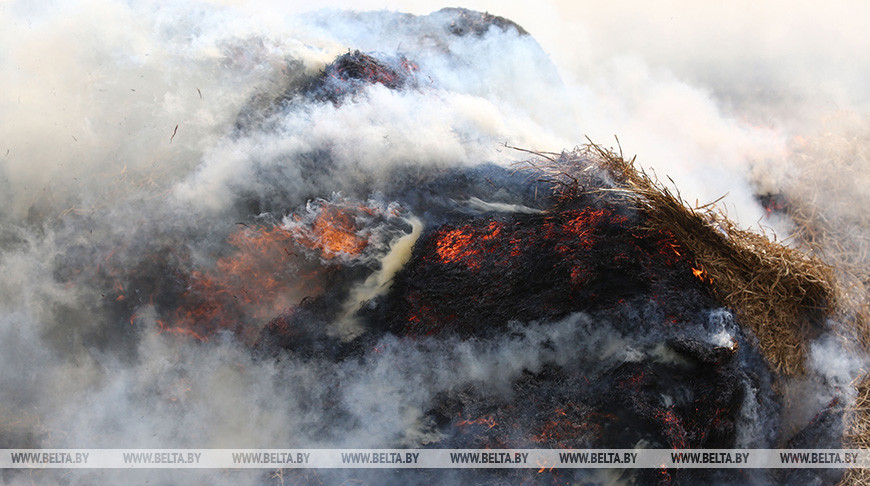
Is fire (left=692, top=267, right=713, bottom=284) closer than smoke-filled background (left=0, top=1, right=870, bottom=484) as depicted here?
No

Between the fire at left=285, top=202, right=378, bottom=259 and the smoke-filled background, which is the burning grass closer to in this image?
the smoke-filled background

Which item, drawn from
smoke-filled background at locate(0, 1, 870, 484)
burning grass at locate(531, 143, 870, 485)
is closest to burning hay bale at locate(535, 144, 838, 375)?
burning grass at locate(531, 143, 870, 485)

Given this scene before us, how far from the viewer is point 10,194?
349cm

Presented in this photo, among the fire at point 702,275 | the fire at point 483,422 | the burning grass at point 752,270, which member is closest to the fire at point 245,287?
the fire at point 483,422

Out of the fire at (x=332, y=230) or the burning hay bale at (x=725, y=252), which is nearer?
the fire at (x=332, y=230)

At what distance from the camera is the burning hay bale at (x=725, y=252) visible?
3525 mm

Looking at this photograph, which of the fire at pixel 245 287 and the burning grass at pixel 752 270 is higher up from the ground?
the burning grass at pixel 752 270

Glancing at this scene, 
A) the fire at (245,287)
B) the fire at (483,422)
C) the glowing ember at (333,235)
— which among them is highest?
the glowing ember at (333,235)

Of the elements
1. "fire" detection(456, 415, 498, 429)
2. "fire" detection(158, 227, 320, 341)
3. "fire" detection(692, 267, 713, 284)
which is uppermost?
"fire" detection(692, 267, 713, 284)

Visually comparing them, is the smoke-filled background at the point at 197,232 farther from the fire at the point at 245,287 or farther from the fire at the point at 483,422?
the fire at the point at 483,422

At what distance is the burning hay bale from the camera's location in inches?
139

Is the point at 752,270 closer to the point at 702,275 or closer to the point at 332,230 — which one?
the point at 702,275

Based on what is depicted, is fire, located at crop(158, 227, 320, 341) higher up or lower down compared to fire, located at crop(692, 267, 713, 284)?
lower down

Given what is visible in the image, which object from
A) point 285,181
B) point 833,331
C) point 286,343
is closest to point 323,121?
point 285,181
